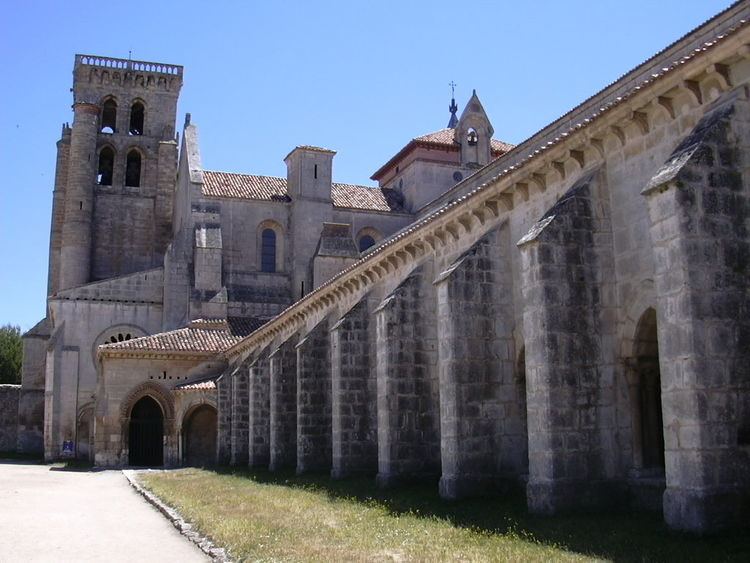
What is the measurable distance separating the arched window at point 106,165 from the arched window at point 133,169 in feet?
3.24

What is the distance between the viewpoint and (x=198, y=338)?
3650 centimetres

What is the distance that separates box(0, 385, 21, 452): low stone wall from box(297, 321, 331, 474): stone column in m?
28.8

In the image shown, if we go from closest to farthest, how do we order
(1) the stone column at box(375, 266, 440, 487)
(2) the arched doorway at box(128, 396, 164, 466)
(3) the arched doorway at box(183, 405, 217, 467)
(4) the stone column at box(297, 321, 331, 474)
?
(1) the stone column at box(375, 266, 440, 487) → (4) the stone column at box(297, 321, 331, 474) → (3) the arched doorway at box(183, 405, 217, 467) → (2) the arched doorway at box(128, 396, 164, 466)

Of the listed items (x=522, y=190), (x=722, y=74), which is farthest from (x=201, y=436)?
(x=722, y=74)

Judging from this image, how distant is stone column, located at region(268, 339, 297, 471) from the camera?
25875 millimetres

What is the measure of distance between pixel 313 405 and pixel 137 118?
34711 mm

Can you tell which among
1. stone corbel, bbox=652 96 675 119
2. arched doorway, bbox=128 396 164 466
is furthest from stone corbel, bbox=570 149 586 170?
arched doorway, bbox=128 396 164 466

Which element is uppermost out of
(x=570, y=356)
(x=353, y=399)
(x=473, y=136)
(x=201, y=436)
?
(x=473, y=136)

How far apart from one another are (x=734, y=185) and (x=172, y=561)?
8.24 metres

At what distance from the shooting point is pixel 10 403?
46.3 meters

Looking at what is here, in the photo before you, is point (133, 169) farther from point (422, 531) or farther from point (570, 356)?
point (422, 531)

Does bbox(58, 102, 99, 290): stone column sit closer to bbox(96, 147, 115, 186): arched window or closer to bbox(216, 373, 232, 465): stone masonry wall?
bbox(96, 147, 115, 186): arched window

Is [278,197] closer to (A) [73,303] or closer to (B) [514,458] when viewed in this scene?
(A) [73,303]

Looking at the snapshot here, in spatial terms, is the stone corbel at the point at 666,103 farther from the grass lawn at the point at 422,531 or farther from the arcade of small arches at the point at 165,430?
the arcade of small arches at the point at 165,430
